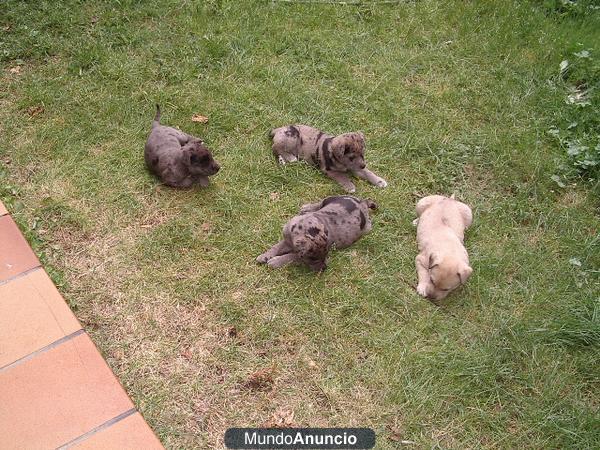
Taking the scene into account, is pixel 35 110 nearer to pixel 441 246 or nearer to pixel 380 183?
pixel 380 183

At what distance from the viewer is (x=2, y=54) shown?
5.92m

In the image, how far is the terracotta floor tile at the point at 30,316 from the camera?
3.33 m

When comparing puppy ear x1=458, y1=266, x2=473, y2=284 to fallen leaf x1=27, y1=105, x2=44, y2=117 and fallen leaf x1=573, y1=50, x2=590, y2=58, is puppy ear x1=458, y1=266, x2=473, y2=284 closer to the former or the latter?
fallen leaf x1=573, y1=50, x2=590, y2=58

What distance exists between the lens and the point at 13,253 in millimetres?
3799

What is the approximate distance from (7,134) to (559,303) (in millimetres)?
4758

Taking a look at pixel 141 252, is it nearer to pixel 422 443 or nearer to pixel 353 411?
pixel 353 411

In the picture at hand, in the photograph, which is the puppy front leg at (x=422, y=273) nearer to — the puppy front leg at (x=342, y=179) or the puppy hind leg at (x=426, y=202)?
the puppy hind leg at (x=426, y=202)

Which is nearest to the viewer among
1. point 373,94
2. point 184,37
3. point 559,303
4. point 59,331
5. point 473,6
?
point 59,331

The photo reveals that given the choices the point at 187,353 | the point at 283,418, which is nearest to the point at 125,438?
the point at 187,353

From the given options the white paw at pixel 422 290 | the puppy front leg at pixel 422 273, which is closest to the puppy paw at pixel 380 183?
the puppy front leg at pixel 422 273

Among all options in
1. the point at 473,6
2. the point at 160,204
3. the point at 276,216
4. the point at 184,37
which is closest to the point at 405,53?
the point at 473,6

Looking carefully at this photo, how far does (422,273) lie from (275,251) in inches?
43.0

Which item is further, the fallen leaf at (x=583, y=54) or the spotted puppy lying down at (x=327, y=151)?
the fallen leaf at (x=583, y=54)

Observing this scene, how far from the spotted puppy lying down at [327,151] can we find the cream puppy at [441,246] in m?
0.63
